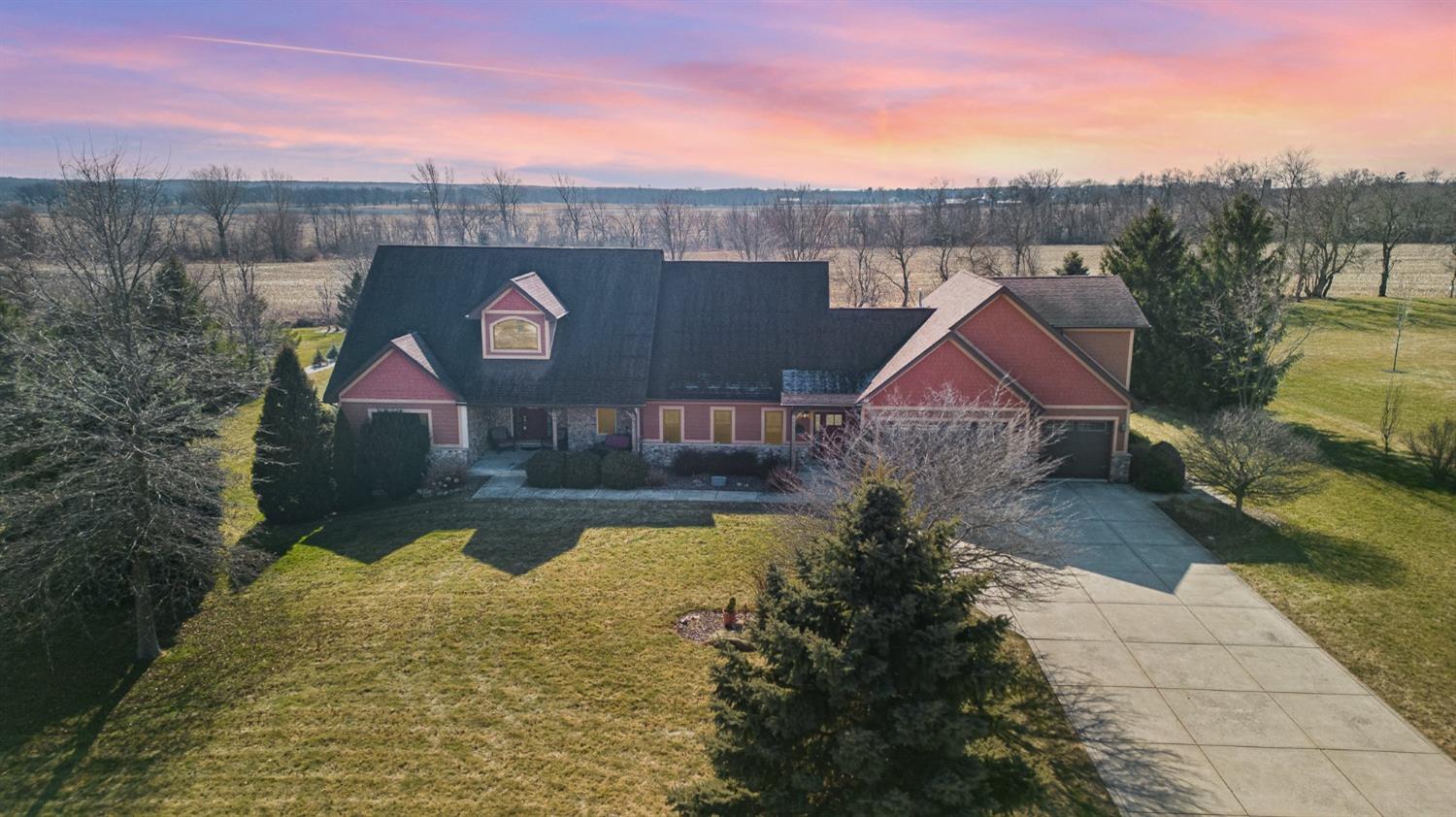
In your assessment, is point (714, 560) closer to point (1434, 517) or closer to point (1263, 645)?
point (1263, 645)

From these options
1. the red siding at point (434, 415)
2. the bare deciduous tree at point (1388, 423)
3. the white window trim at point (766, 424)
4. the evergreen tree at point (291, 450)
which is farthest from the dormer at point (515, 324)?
the bare deciduous tree at point (1388, 423)

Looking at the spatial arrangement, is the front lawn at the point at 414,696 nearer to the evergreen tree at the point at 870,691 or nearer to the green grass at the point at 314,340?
the evergreen tree at the point at 870,691

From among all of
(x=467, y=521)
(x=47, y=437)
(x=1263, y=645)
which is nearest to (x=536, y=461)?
(x=467, y=521)

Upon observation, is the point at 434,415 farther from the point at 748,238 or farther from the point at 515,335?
the point at 748,238

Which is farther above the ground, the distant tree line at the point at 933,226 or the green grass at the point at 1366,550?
the distant tree line at the point at 933,226

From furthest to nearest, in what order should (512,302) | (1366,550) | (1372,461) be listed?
(512,302) < (1372,461) < (1366,550)

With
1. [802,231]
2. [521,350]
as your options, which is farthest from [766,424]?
[802,231]

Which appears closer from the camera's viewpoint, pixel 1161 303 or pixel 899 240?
pixel 1161 303

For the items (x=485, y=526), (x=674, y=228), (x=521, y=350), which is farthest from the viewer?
(x=674, y=228)
